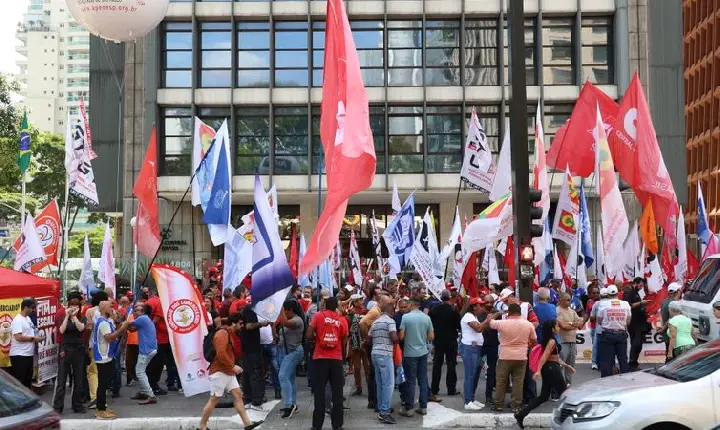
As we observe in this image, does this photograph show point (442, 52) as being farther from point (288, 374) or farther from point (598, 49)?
point (288, 374)

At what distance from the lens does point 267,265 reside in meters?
12.4

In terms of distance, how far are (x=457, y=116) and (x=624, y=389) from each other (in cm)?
2752

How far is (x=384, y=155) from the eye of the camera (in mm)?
35219

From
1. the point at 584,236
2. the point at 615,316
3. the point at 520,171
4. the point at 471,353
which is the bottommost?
the point at 471,353

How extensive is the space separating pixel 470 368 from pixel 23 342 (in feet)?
21.5

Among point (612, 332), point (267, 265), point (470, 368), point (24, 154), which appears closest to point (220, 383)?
point (267, 265)

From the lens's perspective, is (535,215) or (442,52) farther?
(442,52)

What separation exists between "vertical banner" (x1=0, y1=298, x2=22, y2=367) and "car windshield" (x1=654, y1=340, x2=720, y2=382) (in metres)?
9.56

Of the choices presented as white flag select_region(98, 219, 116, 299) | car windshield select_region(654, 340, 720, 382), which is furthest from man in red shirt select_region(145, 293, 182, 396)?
A: car windshield select_region(654, 340, 720, 382)

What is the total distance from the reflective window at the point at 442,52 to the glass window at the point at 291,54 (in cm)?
478

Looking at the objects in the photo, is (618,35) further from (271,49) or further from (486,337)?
(486,337)

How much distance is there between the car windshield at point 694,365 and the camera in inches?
334

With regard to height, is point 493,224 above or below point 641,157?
below

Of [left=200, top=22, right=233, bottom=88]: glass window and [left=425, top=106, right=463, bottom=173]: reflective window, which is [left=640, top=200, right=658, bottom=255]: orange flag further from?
[left=200, top=22, right=233, bottom=88]: glass window
